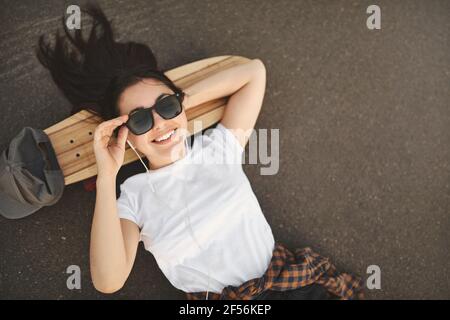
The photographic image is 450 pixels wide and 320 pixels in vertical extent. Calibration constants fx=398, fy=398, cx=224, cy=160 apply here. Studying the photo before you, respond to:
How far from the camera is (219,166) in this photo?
93.4 inches

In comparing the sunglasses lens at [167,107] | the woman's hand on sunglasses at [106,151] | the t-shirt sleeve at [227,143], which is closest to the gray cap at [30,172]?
the woman's hand on sunglasses at [106,151]

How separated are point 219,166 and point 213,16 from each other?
47.5 inches

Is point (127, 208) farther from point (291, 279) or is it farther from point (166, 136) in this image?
point (291, 279)

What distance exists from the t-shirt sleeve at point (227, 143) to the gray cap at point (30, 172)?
3.11 ft

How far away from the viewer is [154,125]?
6.79ft

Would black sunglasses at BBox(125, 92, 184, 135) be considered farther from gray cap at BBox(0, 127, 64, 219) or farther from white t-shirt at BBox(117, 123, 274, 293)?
gray cap at BBox(0, 127, 64, 219)

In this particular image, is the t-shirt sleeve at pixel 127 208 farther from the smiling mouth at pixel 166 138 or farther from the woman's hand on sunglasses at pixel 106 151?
the smiling mouth at pixel 166 138

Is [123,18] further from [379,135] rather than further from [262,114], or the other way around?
[379,135]

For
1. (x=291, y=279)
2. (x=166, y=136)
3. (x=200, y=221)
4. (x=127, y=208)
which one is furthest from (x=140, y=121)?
(x=291, y=279)

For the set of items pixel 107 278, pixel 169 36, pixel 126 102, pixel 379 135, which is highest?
pixel 169 36

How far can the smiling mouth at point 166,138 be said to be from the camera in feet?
7.07

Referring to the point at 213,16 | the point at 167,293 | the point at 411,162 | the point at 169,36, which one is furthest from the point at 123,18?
the point at 411,162

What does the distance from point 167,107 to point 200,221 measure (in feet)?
2.18

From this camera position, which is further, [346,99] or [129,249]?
[346,99]
